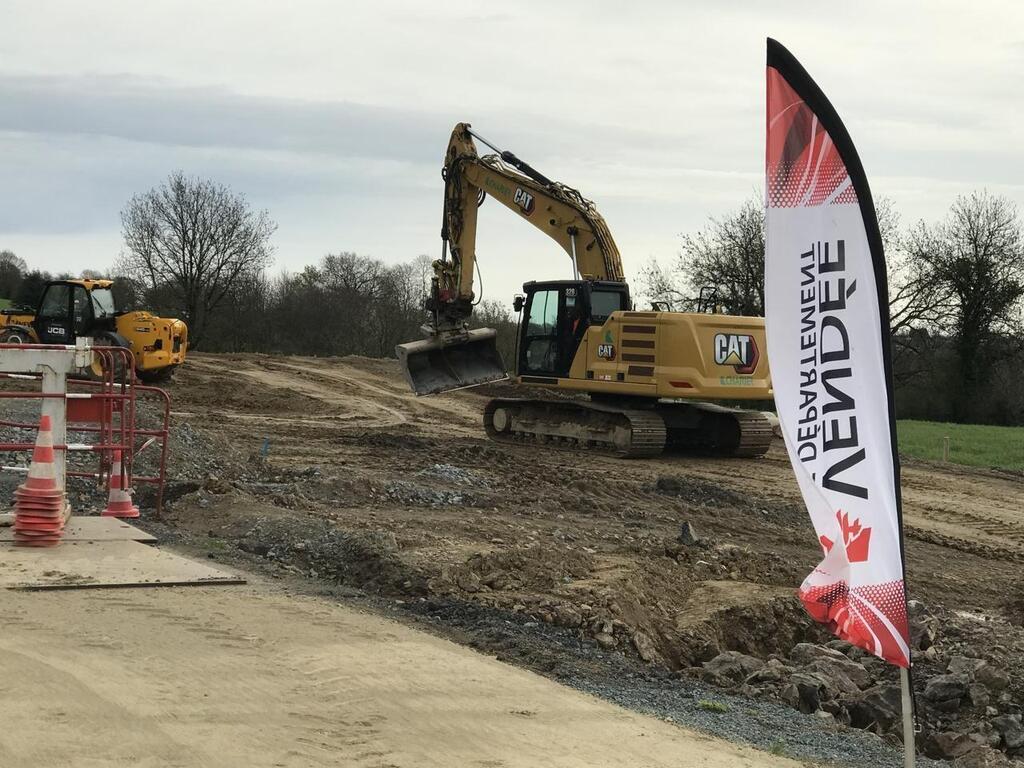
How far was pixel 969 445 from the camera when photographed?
1027 inches

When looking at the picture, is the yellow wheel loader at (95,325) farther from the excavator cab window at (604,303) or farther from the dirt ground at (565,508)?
the excavator cab window at (604,303)

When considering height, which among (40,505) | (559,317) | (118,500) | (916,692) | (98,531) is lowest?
(916,692)

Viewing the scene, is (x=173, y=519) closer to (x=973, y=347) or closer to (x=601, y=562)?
(x=601, y=562)

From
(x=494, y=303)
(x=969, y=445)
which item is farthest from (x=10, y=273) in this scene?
(x=969, y=445)

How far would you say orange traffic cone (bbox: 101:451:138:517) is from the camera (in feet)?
34.1

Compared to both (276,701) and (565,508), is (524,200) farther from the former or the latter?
(276,701)

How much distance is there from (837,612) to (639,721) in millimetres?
1463

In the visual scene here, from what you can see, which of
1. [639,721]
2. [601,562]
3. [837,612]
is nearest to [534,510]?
[601,562]

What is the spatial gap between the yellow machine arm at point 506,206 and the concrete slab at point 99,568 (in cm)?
1148

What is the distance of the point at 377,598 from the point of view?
8.23 m

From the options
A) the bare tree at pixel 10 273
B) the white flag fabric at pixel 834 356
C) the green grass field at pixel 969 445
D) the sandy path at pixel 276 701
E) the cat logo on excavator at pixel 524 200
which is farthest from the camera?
the bare tree at pixel 10 273

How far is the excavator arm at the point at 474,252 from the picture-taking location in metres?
19.8

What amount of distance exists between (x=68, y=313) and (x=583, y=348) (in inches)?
471

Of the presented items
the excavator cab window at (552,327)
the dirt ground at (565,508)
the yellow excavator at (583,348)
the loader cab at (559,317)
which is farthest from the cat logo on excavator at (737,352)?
the excavator cab window at (552,327)
